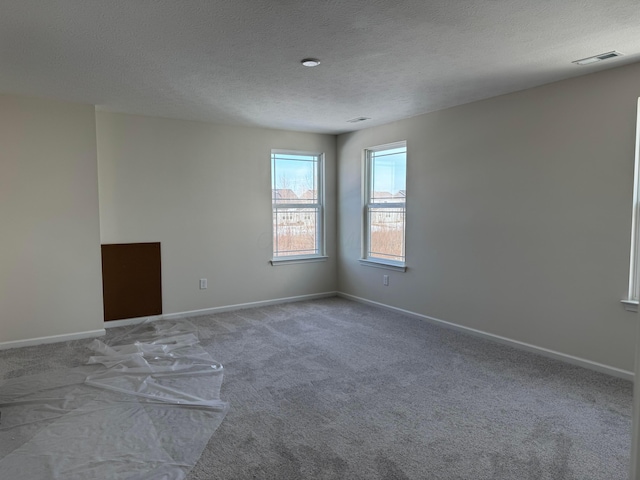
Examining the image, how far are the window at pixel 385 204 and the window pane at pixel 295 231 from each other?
0.80m

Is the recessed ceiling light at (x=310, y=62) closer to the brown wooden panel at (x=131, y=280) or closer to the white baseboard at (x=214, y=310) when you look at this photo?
the brown wooden panel at (x=131, y=280)

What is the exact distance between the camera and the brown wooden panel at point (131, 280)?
453cm

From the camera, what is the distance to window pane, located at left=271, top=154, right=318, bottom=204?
562 centimetres

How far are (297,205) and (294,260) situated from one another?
2.57 feet

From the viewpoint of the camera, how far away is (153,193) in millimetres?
4730

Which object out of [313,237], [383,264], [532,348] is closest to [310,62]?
[383,264]

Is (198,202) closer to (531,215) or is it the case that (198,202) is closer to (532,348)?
(531,215)

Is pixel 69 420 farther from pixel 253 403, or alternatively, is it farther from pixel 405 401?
pixel 405 401

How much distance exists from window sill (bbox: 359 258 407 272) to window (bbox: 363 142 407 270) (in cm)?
1

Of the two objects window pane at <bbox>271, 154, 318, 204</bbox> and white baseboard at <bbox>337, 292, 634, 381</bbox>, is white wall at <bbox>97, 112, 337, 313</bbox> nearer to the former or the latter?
window pane at <bbox>271, 154, 318, 204</bbox>

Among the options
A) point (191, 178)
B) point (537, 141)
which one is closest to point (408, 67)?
point (537, 141)

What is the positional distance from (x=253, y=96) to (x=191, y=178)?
62.8 inches

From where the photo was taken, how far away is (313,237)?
19.8ft

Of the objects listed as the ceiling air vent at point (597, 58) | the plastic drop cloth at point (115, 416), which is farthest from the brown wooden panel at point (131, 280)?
the ceiling air vent at point (597, 58)
